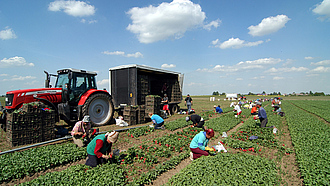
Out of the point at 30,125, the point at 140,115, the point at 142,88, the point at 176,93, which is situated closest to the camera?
the point at 30,125

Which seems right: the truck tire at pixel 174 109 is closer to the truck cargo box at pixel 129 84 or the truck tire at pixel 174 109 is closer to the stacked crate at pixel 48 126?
the truck cargo box at pixel 129 84

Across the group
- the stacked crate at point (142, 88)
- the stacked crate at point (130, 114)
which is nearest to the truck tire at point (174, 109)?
the stacked crate at point (142, 88)

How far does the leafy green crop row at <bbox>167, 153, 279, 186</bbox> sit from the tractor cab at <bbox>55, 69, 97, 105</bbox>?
8.41 meters

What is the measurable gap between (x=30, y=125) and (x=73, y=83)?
3482 mm

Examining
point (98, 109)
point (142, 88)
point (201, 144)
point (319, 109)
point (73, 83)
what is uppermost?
point (73, 83)

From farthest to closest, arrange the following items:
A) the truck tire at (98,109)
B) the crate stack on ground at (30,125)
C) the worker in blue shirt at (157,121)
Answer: the worker in blue shirt at (157,121)
the truck tire at (98,109)
the crate stack on ground at (30,125)

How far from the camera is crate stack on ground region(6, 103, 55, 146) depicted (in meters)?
7.28

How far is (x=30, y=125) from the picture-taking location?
303 inches

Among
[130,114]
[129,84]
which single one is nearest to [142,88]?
[129,84]

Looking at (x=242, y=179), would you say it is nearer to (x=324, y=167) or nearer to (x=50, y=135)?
(x=324, y=167)

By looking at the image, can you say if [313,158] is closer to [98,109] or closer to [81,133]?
[81,133]

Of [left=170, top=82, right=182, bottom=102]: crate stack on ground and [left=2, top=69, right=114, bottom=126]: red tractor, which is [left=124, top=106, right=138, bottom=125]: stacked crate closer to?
[left=2, top=69, right=114, bottom=126]: red tractor

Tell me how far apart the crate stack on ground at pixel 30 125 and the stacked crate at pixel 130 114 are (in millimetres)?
5010

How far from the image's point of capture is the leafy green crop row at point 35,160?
4.97 metres
